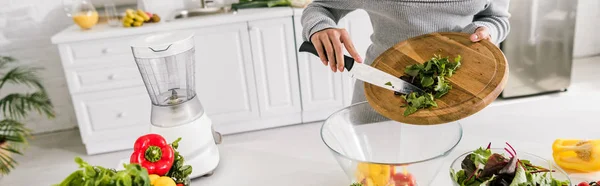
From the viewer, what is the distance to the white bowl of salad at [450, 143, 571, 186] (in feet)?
2.85

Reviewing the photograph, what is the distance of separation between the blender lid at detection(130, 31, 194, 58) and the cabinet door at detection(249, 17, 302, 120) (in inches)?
63.4

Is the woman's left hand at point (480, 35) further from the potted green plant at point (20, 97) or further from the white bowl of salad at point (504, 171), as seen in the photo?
the potted green plant at point (20, 97)

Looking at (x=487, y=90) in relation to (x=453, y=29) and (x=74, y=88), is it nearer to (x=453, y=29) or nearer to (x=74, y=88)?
(x=453, y=29)

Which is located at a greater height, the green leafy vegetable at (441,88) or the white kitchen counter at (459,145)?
the green leafy vegetable at (441,88)

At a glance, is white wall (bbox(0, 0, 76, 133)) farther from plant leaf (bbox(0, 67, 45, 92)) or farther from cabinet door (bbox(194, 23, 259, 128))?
cabinet door (bbox(194, 23, 259, 128))

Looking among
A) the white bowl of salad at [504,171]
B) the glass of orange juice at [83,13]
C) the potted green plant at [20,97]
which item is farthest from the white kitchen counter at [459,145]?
the potted green plant at [20,97]

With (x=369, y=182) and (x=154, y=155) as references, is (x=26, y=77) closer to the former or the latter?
Answer: (x=154, y=155)

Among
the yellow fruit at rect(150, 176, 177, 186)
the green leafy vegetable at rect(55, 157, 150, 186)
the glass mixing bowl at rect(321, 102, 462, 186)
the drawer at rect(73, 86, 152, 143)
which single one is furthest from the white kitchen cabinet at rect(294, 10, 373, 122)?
the green leafy vegetable at rect(55, 157, 150, 186)

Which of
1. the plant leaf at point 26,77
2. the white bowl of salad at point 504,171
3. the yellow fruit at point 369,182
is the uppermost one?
the white bowl of salad at point 504,171

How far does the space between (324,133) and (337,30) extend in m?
0.34

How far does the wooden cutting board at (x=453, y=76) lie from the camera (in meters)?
1.08

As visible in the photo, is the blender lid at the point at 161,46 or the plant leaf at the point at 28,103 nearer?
the blender lid at the point at 161,46

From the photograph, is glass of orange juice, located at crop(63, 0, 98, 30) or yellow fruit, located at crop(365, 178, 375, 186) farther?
glass of orange juice, located at crop(63, 0, 98, 30)

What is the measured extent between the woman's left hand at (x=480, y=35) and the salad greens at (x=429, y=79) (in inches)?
3.0
